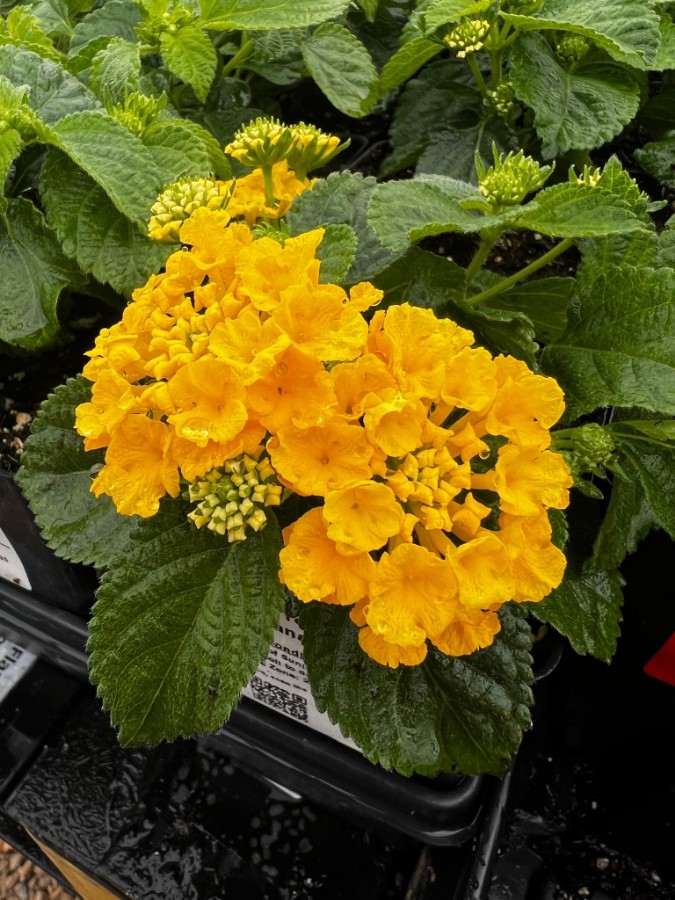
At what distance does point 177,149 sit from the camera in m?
0.54

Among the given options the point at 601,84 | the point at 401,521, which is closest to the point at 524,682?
the point at 401,521

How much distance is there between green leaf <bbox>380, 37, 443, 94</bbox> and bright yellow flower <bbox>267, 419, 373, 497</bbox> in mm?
419

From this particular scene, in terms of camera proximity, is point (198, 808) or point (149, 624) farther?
point (198, 808)

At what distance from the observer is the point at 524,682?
45 cm

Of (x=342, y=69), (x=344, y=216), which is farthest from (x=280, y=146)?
(x=342, y=69)

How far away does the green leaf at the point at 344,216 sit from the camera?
49 cm

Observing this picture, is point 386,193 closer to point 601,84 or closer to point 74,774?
point 601,84

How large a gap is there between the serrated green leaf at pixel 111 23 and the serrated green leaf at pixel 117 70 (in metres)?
0.14

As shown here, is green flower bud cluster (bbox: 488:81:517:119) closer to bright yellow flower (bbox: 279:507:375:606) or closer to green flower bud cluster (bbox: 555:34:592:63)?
green flower bud cluster (bbox: 555:34:592:63)

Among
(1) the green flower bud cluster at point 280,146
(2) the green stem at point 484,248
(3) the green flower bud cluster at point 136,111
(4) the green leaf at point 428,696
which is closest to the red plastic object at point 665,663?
(4) the green leaf at point 428,696

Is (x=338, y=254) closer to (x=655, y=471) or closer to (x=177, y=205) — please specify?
(x=177, y=205)

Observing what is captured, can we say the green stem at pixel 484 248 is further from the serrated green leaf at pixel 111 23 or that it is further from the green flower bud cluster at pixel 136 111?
the serrated green leaf at pixel 111 23

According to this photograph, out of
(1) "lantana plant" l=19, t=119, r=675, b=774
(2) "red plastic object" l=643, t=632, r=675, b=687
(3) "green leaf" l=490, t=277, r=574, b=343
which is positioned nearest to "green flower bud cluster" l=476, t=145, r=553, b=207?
(1) "lantana plant" l=19, t=119, r=675, b=774

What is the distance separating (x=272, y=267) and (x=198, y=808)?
0.51 m
